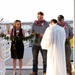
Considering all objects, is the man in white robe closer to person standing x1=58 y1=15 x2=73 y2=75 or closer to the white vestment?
the white vestment

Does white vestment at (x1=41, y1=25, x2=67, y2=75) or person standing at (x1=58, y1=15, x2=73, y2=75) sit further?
person standing at (x1=58, y1=15, x2=73, y2=75)

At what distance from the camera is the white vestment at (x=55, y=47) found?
214 inches

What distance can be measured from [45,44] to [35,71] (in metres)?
1.22

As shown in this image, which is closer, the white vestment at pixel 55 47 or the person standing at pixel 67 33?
the white vestment at pixel 55 47

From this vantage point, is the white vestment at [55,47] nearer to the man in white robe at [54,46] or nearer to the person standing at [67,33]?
the man in white robe at [54,46]

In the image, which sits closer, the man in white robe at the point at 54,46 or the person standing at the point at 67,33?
the man in white robe at the point at 54,46

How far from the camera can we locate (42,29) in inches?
245

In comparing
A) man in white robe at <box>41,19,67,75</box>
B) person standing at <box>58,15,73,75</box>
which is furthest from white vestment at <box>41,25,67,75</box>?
person standing at <box>58,15,73,75</box>

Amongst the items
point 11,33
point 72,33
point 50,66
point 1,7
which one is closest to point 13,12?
point 1,7

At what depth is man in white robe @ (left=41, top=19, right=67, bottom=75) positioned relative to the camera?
5.45 m

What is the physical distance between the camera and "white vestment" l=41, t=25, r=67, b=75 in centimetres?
545

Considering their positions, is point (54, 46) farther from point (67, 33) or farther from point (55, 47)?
point (67, 33)

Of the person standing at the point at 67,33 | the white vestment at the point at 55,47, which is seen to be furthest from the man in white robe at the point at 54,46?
the person standing at the point at 67,33

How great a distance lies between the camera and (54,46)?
18.2ft
